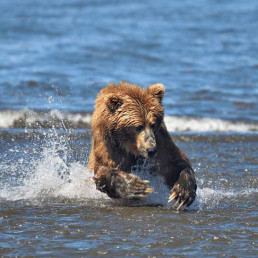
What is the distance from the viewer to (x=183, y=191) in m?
7.02

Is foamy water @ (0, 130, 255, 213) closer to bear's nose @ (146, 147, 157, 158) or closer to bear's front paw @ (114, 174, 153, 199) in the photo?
bear's front paw @ (114, 174, 153, 199)

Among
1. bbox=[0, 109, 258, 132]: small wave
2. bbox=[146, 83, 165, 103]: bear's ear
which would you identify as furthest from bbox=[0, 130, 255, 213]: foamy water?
bbox=[0, 109, 258, 132]: small wave

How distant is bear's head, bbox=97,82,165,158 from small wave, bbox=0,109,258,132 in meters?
5.57

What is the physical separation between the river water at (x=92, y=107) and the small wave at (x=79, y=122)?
29 mm

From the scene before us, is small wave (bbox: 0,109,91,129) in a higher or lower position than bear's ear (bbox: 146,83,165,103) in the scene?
lower

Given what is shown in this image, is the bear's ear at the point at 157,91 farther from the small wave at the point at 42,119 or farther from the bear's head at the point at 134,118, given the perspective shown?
the small wave at the point at 42,119

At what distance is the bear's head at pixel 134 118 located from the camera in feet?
22.4

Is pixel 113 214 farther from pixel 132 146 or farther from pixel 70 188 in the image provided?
pixel 70 188

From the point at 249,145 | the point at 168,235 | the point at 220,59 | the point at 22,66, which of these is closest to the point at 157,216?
the point at 168,235

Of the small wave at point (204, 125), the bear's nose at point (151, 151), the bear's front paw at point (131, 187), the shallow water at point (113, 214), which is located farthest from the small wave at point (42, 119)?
the bear's nose at point (151, 151)

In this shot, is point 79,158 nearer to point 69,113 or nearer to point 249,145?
point 249,145

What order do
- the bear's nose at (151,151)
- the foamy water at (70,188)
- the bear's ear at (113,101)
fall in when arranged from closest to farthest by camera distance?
the bear's nose at (151,151)
the bear's ear at (113,101)
the foamy water at (70,188)

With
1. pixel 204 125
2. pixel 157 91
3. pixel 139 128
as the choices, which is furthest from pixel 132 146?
pixel 204 125

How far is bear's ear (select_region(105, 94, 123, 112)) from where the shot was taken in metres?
6.99
